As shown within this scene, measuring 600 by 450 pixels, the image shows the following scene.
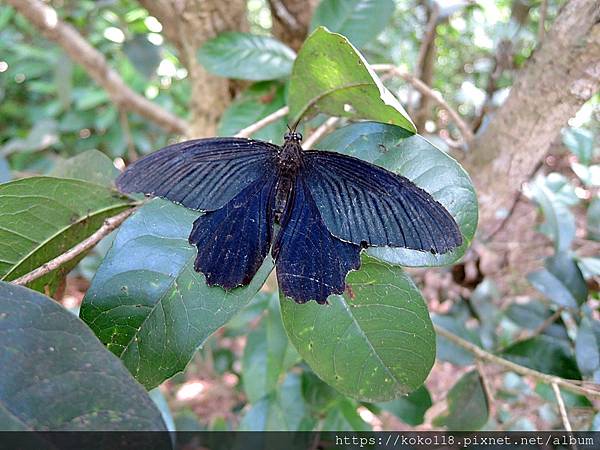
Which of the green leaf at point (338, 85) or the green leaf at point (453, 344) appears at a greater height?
the green leaf at point (338, 85)

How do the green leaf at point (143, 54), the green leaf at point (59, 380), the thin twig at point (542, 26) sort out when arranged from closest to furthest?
the green leaf at point (59, 380) < the thin twig at point (542, 26) < the green leaf at point (143, 54)

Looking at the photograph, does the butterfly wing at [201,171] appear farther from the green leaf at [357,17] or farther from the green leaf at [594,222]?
the green leaf at [594,222]

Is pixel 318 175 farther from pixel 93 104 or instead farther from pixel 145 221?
pixel 93 104

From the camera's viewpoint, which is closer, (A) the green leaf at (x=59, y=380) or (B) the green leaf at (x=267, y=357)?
(A) the green leaf at (x=59, y=380)

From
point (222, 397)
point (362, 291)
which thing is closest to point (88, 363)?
point (362, 291)

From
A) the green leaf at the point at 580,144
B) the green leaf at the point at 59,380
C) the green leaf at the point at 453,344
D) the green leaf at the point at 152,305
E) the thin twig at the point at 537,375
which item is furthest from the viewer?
the green leaf at the point at 580,144

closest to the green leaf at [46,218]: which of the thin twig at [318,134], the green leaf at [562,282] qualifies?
the thin twig at [318,134]

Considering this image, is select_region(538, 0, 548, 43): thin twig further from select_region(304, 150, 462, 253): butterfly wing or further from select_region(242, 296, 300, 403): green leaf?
select_region(242, 296, 300, 403): green leaf

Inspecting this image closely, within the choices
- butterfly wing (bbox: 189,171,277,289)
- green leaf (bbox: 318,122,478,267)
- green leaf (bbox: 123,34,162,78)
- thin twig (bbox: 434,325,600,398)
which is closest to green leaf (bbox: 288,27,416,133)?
green leaf (bbox: 318,122,478,267)
